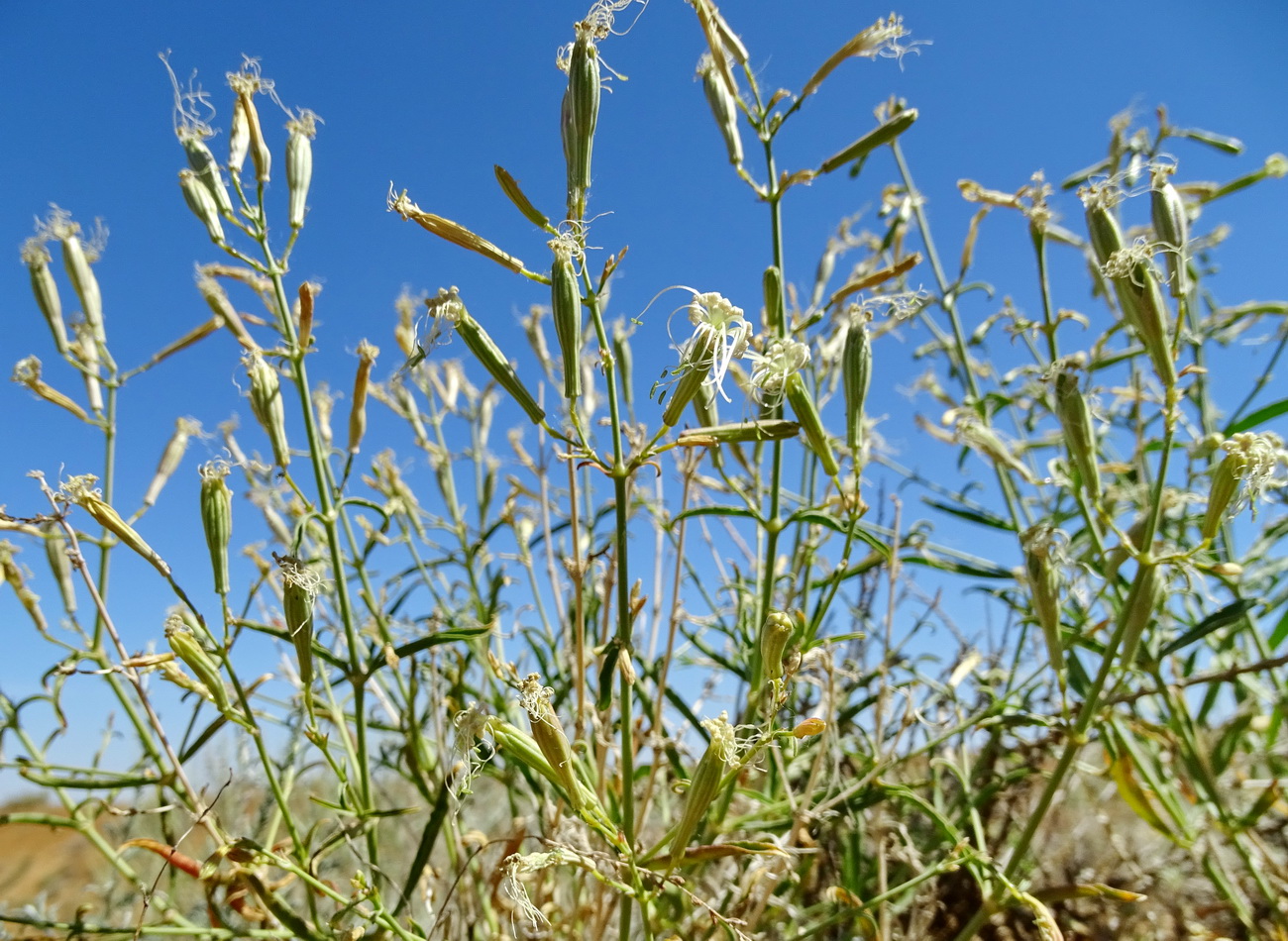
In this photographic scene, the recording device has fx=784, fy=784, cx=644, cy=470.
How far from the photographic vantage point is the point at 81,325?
885 millimetres

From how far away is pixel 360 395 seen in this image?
78 cm

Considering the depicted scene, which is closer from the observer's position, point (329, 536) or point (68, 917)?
point (329, 536)

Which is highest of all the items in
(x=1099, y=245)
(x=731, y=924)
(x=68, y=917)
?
(x=1099, y=245)

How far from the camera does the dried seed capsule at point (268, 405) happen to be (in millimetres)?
666

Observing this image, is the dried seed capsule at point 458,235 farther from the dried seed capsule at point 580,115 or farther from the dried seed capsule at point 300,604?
the dried seed capsule at point 300,604

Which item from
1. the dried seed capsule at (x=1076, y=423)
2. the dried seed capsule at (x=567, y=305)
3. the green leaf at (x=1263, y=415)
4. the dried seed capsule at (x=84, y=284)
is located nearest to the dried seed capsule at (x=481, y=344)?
the dried seed capsule at (x=567, y=305)

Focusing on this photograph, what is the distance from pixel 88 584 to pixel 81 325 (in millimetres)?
417

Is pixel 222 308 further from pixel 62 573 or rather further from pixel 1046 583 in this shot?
pixel 1046 583

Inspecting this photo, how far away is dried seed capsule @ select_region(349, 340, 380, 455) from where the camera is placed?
0.74 metres

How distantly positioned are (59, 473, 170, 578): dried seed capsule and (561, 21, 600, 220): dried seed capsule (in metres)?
0.42

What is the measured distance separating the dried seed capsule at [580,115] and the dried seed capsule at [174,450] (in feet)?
1.94

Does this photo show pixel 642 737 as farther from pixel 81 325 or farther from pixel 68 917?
pixel 68 917

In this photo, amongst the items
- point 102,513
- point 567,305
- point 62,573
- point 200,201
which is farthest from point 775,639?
point 62,573

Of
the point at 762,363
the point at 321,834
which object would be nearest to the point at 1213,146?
the point at 762,363
